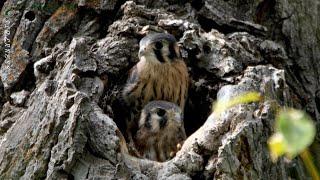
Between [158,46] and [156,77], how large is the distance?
0.28m

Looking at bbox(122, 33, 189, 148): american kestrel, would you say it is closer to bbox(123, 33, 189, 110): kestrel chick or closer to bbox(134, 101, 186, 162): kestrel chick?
bbox(123, 33, 189, 110): kestrel chick

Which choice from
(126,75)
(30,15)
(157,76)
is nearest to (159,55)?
(157,76)

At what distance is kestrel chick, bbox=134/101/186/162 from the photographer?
3459 mm

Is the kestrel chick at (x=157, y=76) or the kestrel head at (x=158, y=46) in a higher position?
the kestrel head at (x=158, y=46)

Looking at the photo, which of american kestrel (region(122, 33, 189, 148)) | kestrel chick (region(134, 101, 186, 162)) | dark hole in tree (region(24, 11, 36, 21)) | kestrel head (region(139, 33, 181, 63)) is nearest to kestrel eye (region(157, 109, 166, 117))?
kestrel chick (region(134, 101, 186, 162))

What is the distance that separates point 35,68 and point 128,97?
0.65 m

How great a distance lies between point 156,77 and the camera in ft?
12.5

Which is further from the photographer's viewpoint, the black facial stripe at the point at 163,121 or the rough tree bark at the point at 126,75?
the black facial stripe at the point at 163,121

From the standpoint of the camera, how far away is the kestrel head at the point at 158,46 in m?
3.54

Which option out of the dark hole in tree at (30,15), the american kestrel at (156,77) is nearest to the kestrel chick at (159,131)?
the american kestrel at (156,77)

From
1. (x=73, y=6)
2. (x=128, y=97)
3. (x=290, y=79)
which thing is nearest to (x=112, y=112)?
(x=128, y=97)

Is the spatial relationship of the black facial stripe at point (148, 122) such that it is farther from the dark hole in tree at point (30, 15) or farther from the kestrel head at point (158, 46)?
the dark hole in tree at point (30, 15)

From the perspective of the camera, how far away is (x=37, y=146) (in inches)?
110

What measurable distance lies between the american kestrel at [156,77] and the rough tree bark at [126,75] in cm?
8
